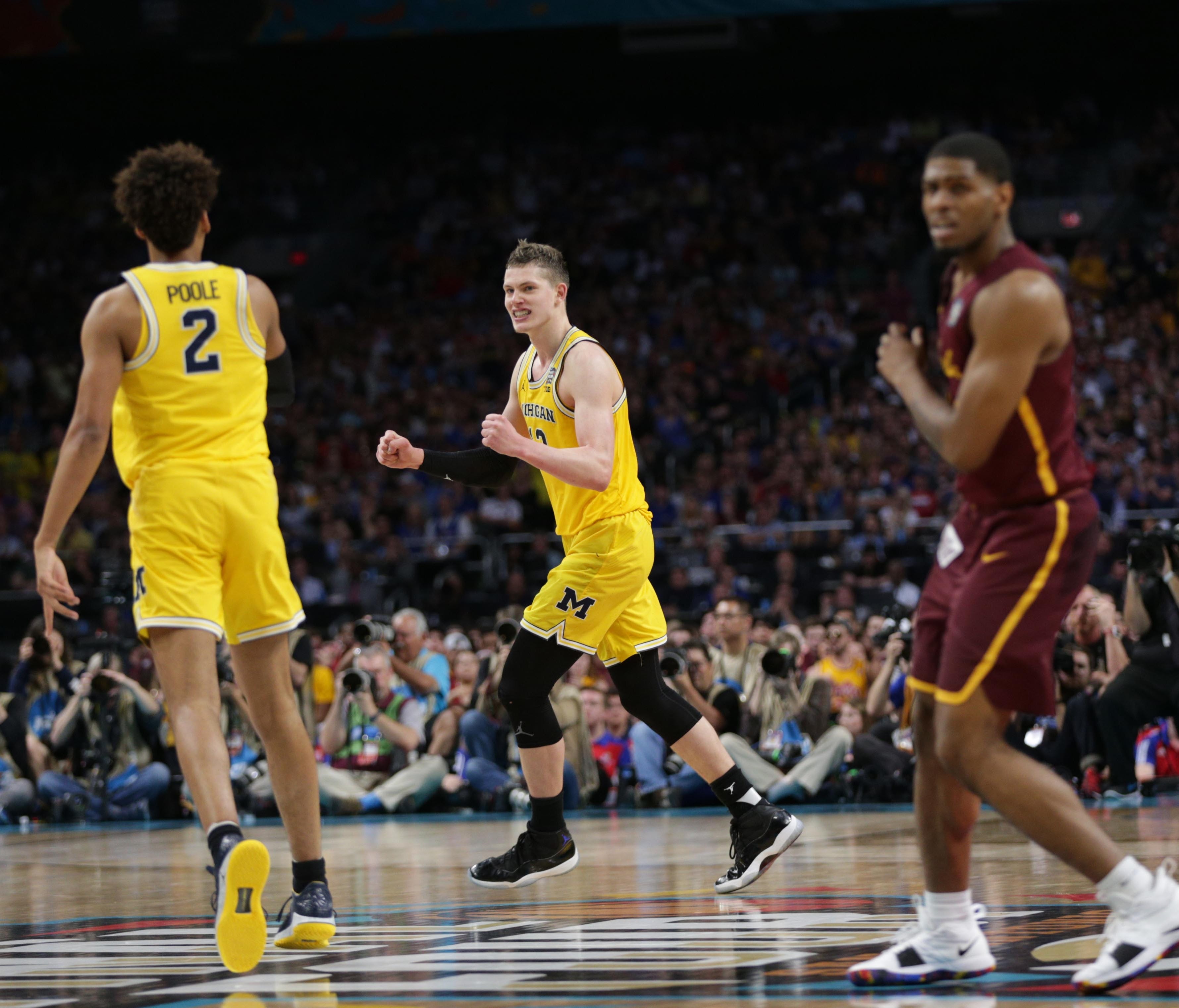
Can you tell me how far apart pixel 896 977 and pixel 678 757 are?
7.81 meters

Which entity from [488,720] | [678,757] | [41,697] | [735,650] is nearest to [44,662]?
[41,697]

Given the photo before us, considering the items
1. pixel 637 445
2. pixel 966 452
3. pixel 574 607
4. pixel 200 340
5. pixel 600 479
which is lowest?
pixel 574 607

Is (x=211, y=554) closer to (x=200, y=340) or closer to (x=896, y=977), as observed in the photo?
(x=200, y=340)

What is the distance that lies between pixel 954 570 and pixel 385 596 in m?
13.8

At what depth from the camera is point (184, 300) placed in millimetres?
4895

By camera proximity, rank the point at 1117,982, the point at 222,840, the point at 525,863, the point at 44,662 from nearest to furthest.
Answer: the point at 1117,982, the point at 222,840, the point at 525,863, the point at 44,662

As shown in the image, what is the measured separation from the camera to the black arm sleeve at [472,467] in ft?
19.7

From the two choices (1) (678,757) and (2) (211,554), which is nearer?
(2) (211,554)

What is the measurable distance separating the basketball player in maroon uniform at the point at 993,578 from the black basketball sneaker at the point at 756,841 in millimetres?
1995

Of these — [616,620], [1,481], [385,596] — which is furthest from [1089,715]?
[1,481]

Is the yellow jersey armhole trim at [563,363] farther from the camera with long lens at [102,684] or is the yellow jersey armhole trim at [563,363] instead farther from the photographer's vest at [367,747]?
the camera with long lens at [102,684]

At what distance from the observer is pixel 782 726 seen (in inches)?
473

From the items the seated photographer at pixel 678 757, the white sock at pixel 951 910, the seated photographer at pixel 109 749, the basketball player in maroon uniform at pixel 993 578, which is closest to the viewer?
the basketball player in maroon uniform at pixel 993 578

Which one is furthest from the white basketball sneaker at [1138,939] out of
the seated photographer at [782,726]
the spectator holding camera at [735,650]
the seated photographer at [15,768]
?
the seated photographer at [15,768]
